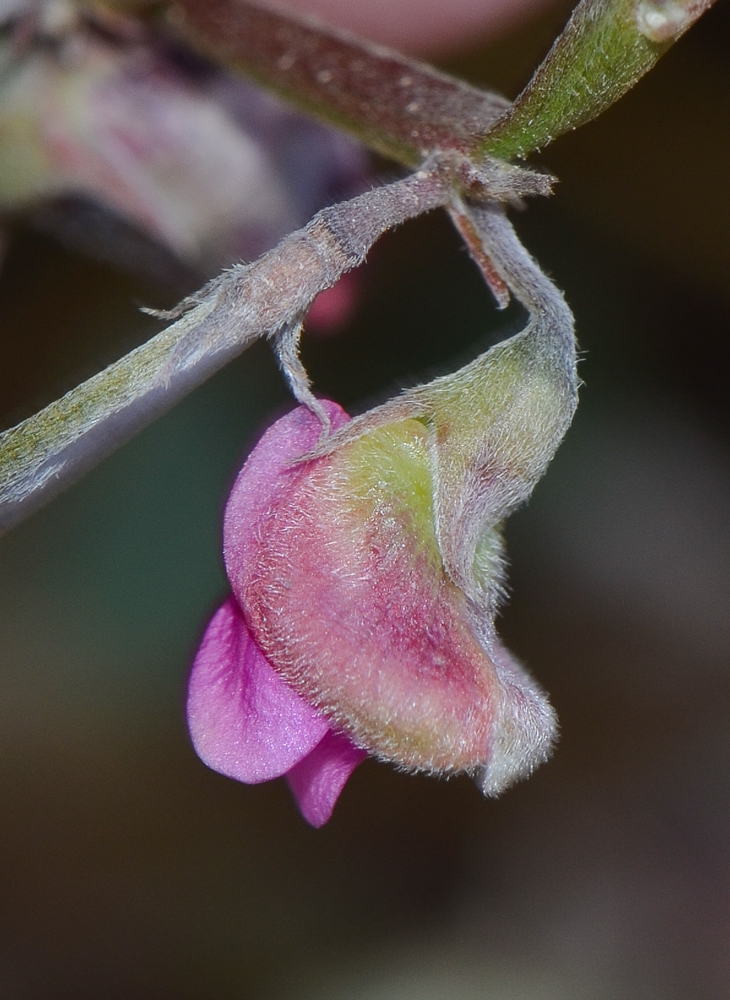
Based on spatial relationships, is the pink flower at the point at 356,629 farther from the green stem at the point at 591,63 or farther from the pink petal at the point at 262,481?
the green stem at the point at 591,63

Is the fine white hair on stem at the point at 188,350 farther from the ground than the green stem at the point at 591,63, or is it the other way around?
the green stem at the point at 591,63

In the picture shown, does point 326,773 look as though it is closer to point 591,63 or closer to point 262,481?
point 262,481

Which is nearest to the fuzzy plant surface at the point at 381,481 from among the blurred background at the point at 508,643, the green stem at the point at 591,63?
the green stem at the point at 591,63

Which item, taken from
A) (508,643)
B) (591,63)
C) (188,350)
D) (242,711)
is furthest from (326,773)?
(508,643)

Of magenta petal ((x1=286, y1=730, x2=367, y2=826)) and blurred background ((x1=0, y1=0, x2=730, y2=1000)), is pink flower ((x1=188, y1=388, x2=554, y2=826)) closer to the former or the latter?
magenta petal ((x1=286, y1=730, x2=367, y2=826))

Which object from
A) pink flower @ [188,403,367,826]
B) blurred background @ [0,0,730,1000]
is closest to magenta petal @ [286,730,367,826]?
pink flower @ [188,403,367,826]

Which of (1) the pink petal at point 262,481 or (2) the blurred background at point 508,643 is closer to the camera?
(1) the pink petal at point 262,481
